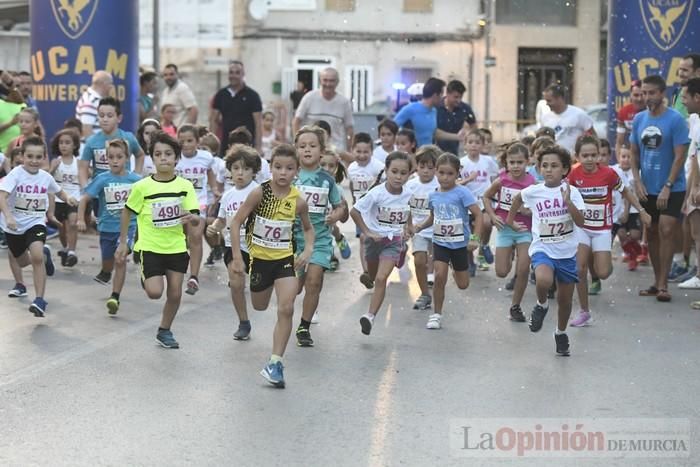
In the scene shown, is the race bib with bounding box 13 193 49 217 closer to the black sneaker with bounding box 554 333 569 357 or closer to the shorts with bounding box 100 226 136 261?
the shorts with bounding box 100 226 136 261

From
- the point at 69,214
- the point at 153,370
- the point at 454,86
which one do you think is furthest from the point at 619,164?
the point at 153,370

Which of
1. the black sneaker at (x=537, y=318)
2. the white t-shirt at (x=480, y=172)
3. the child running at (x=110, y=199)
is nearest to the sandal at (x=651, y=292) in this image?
the white t-shirt at (x=480, y=172)

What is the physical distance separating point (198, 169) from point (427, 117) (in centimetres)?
368

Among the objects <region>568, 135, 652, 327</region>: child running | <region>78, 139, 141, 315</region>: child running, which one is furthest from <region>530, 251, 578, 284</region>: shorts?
<region>78, 139, 141, 315</region>: child running

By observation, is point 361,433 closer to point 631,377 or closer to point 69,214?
point 631,377

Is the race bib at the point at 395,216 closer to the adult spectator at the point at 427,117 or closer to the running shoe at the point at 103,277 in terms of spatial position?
the running shoe at the point at 103,277

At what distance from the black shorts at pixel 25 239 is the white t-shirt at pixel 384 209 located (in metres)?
2.63

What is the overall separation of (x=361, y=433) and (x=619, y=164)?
8516mm

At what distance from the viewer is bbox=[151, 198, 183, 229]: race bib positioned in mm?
9875

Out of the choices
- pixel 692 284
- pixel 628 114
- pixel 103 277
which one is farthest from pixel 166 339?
pixel 628 114

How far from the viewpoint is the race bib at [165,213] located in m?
9.88

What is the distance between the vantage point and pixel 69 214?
14.5 metres

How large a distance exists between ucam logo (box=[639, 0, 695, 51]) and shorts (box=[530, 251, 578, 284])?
6.10 m

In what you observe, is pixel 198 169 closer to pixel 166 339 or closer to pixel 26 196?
pixel 26 196
